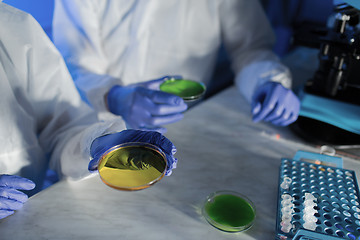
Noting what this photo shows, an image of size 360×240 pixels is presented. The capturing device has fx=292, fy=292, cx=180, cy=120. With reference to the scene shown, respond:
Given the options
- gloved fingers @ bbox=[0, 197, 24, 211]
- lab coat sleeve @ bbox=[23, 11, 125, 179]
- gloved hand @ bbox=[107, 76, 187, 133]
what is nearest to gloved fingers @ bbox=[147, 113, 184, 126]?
gloved hand @ bbox=[107, 76, 187, 133]

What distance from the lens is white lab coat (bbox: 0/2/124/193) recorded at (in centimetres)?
104

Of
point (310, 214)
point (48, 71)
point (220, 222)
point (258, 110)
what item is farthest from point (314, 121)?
point (48, 71)

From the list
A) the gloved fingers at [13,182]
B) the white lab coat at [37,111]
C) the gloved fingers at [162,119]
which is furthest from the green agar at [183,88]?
the gloved fingers at [13,182]

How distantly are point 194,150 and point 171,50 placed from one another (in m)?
0.75

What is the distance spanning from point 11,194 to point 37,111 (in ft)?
1.34

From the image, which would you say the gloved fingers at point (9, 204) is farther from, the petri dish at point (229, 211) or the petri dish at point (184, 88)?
the petri dish at point (184, 88)

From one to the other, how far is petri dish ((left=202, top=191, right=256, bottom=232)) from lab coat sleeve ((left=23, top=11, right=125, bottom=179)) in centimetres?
41

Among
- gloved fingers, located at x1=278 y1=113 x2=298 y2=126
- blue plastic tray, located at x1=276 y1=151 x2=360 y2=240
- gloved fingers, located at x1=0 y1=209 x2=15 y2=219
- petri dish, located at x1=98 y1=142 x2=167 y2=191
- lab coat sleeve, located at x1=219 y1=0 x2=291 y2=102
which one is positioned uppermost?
lab coat sleeve, located at x1=219 y1=0 x2=291 y2=102

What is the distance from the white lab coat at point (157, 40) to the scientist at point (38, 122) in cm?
26

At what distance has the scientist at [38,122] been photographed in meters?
0.96

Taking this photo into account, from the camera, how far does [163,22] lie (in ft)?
5.34

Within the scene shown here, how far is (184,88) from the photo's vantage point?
1.41 metres

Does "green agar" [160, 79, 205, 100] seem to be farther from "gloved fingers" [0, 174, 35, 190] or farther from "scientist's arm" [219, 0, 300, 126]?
"gloved fingers" [0, 174, 35, 190]

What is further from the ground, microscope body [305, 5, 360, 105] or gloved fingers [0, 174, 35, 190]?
microscope body [305, 5, 360, 105]
